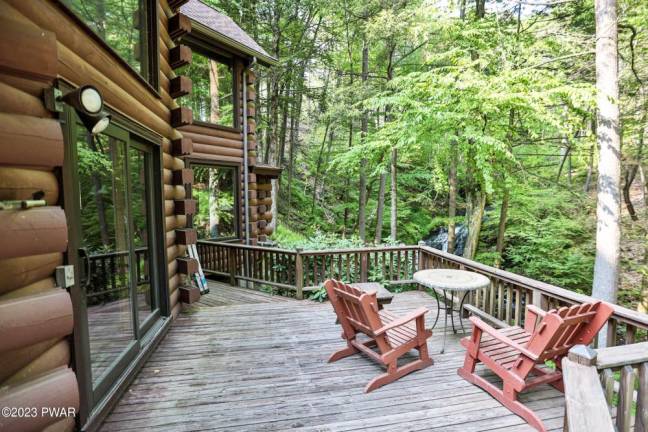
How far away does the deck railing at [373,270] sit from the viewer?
3812mm

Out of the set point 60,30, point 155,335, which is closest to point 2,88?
point 60,30

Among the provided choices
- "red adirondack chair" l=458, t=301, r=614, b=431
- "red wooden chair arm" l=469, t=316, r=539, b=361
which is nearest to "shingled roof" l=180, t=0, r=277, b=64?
"red wooden chair arm" l=469, t=316, r=539, b=361

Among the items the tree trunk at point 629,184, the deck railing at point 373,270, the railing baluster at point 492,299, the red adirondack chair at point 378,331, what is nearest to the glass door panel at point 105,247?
the red adirondack chair at point 378,331

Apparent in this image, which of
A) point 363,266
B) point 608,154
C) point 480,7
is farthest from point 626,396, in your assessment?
point 480,7

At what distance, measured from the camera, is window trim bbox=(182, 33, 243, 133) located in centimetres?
729

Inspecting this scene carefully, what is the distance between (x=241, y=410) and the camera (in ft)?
Result: 8.93

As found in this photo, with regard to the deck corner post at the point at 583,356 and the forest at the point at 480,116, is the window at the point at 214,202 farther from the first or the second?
the deck corner post at the point at 583,356

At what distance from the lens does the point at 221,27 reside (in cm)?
751

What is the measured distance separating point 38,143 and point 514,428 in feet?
11.8

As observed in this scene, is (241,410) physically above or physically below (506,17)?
below

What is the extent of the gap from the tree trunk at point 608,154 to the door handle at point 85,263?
21.3 feet

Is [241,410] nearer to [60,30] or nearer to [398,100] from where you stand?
[60,30]

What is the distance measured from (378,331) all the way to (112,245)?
2.43 metres

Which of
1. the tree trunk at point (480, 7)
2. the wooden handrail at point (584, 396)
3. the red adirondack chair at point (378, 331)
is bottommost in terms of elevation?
the red adirondack chair at point (378, 331)
